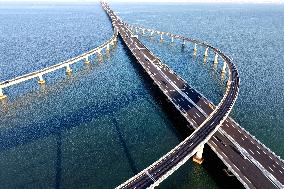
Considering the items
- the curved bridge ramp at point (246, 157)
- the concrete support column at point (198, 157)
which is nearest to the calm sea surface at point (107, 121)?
the concrete support column at point (198, 157)

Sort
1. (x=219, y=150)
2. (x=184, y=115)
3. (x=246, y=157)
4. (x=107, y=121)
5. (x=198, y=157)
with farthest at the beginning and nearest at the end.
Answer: (x=107, y=121) → (x=184, y=115) → (x=198, y=157) → (x=219, y=150) → (x=246, y=157)

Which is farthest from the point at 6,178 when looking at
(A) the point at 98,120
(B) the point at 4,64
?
(B) the point at 4,64

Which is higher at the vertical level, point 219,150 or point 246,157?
point 219,150

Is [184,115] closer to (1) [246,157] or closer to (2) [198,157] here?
(2) [198,157]

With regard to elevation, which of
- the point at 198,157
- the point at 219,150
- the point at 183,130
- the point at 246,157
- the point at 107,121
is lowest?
the point at 183,130

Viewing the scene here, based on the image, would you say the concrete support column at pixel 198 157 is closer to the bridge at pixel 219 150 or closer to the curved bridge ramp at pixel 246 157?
the bridge at pixel 219 150

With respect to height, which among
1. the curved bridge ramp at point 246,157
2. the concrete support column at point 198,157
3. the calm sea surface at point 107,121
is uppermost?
the curved bridge ramp at point 246,157

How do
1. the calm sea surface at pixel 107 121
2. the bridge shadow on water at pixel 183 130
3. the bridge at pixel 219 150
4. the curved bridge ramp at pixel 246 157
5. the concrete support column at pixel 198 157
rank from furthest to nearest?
the concrete support column at pixel 198 157
the calm sea surface at pixel 107 121
the bridge shadow on water at pixel 183 130
the curved bridge ramp at pixel 246 157
the bridge at pixel 219 150

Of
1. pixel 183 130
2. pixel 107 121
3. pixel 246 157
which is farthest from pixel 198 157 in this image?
pixel 107 121

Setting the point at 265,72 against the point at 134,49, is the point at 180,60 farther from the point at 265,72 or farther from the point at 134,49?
the point at 265,72
